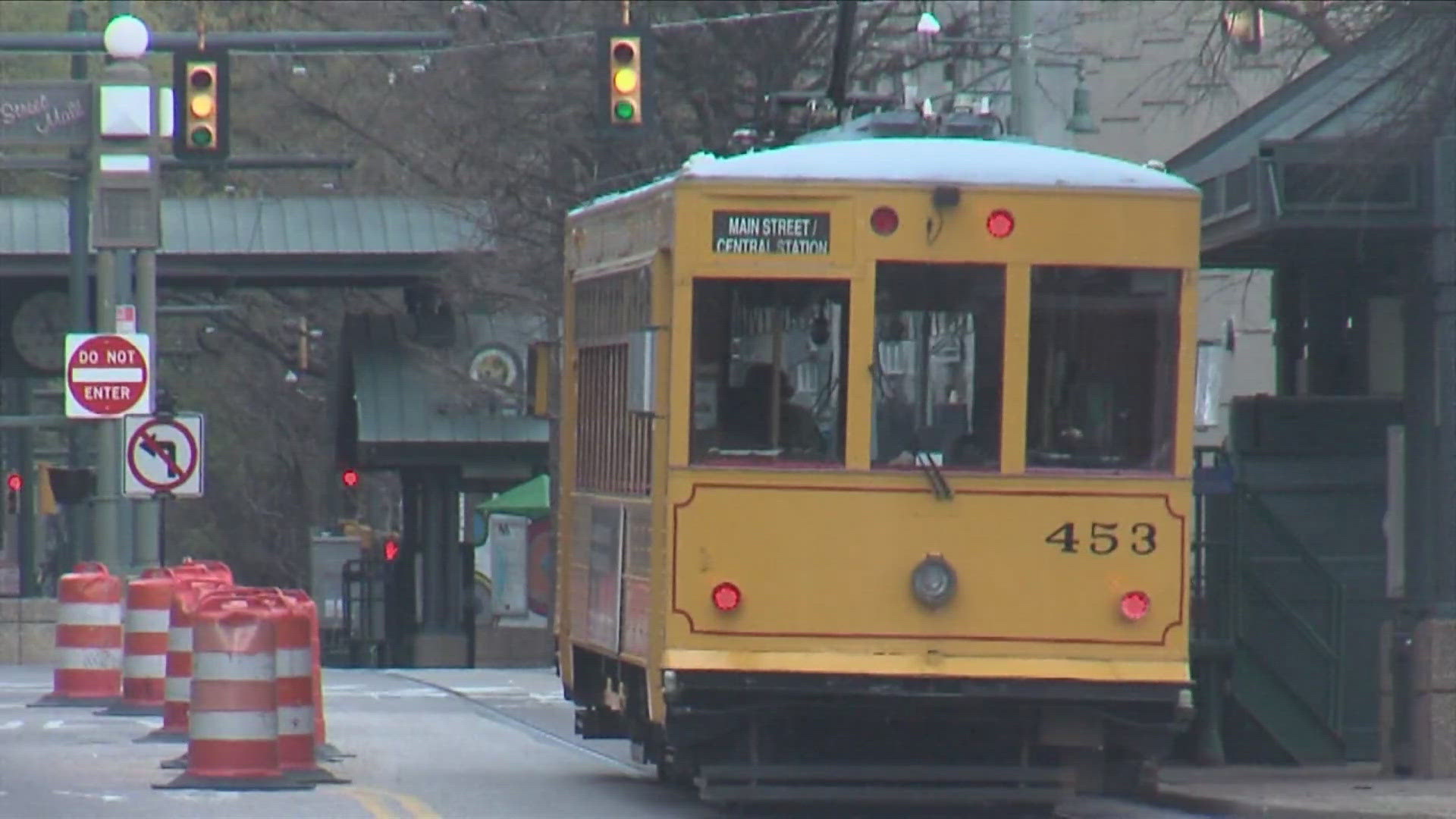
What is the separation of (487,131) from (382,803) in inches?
758

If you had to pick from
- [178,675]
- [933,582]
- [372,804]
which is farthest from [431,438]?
[933,582]

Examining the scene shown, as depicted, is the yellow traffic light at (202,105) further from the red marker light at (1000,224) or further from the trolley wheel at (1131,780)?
the red marker light at (1000,224)

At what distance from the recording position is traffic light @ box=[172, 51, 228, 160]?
24.3 metres

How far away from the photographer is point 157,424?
24203 mm

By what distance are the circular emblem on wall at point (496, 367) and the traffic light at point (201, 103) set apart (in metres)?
15.8

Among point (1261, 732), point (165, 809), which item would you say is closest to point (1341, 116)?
point (1261, 732)

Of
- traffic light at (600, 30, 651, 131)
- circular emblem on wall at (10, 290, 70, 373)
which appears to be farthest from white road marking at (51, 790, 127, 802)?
circular emblem on wall at (10, 290, 70, 373)

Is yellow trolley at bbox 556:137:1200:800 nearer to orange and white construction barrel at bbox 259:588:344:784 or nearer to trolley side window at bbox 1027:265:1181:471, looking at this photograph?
trolley side window at bbox 1027:265:1181:471

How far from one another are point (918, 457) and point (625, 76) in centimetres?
1023

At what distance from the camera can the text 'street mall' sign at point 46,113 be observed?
A: 26.5 meters

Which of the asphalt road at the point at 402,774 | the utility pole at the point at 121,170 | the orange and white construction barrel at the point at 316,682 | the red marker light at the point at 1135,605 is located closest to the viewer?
the red marker light at the point at 1135,605

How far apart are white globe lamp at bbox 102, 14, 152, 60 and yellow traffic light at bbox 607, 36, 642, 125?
4.55 m

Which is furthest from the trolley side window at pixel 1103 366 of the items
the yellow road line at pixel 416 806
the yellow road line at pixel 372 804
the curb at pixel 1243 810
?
the yellow road line at pixel 372 804

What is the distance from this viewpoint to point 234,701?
15008 mm
